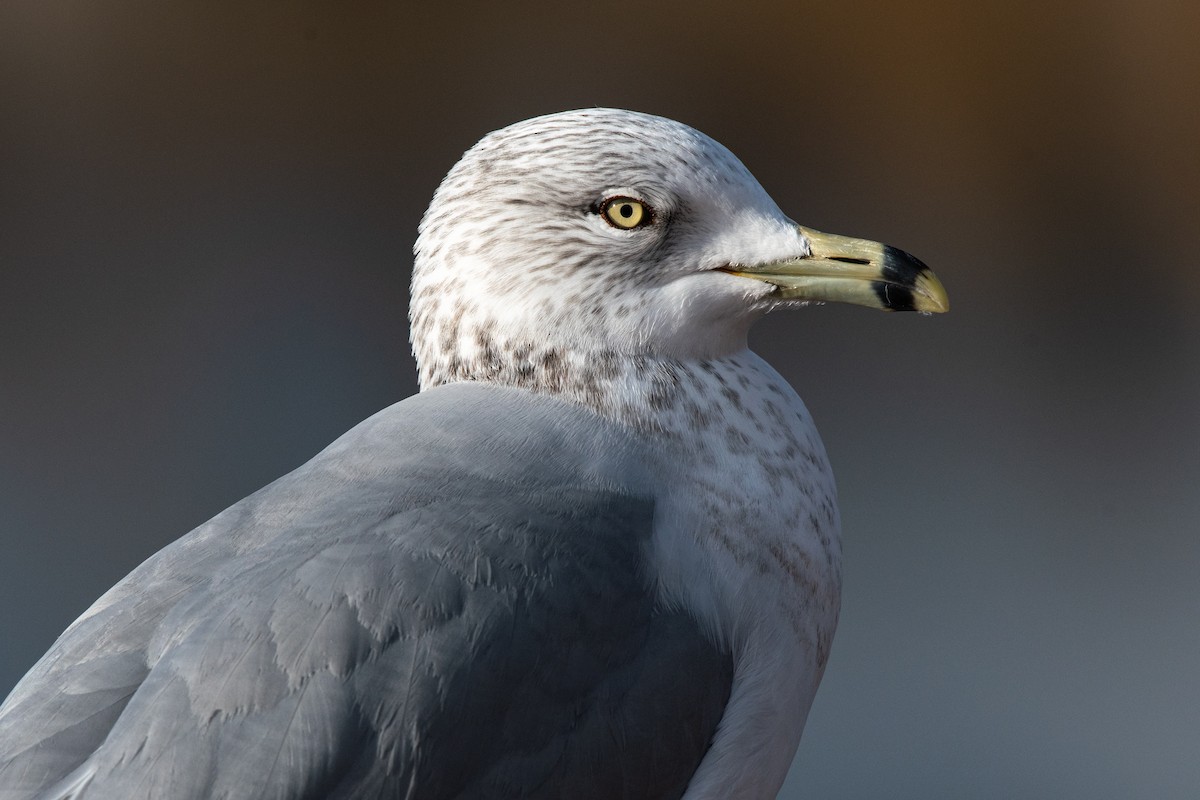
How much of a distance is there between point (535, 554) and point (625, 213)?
32cm

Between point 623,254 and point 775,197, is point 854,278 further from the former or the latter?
point 775,197

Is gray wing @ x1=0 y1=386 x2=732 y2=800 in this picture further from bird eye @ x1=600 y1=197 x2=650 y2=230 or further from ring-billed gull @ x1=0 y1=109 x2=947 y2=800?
bird eye @ x1=600 y1=197 x2=650 y2=230

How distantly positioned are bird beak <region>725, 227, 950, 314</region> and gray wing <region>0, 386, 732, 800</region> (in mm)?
208

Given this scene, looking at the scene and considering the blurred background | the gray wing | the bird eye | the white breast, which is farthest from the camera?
the blurred background

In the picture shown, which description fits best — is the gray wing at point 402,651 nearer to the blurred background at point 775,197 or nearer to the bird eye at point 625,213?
the bird eye at point 625,213

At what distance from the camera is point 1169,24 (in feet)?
7.20

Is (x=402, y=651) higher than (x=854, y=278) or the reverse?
the reverse

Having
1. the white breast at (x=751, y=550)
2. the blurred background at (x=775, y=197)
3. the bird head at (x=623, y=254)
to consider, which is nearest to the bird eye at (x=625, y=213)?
the bird head at (x=623, y=254)

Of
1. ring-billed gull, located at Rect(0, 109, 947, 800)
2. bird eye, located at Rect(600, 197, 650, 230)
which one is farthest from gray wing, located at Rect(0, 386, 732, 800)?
bird eye, located at Rect(600, 197, 650, 230)

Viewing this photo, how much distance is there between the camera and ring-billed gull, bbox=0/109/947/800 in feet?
2.45

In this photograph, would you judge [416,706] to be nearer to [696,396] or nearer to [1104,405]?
[696,396]

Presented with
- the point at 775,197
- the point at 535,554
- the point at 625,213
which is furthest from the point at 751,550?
the point at 775,197

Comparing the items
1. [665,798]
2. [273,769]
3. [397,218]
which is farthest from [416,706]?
[397,218]

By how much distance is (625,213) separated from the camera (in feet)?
3.34
